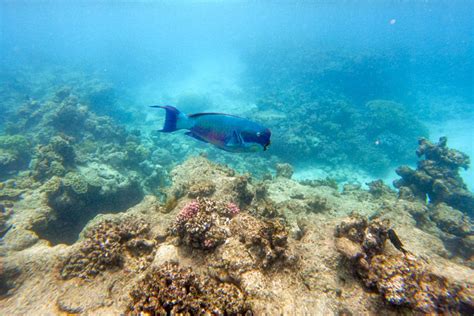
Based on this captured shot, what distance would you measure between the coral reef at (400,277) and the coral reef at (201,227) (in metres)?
1.77

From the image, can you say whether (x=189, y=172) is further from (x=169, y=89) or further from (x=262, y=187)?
(x=169, y=89)

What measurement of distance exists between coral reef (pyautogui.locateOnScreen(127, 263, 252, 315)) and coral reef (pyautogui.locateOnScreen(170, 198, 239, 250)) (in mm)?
606

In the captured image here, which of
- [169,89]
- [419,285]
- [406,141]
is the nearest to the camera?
[419,285]

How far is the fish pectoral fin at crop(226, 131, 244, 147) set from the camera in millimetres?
2625

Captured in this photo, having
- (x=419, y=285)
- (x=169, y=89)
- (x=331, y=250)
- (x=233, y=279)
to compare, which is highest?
(x=419, y=285)

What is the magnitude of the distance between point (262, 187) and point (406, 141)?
18579mm

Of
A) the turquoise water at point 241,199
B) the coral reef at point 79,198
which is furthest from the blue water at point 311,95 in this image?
the coral reef at point 79,198

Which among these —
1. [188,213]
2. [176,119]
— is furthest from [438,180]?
[176,119]

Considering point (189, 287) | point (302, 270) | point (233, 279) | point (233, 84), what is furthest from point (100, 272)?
point (233, 84)

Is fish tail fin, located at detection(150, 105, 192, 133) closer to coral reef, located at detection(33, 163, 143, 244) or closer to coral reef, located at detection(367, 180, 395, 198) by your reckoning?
coral reef, located at detection(33, 163, 143, 244)

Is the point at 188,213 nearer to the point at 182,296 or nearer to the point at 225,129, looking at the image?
the point at 182,296

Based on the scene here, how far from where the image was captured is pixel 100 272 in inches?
127

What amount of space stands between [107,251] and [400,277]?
3885mm

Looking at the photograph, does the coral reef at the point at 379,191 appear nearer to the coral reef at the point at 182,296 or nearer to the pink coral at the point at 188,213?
the pink coral at the point at 188,213
